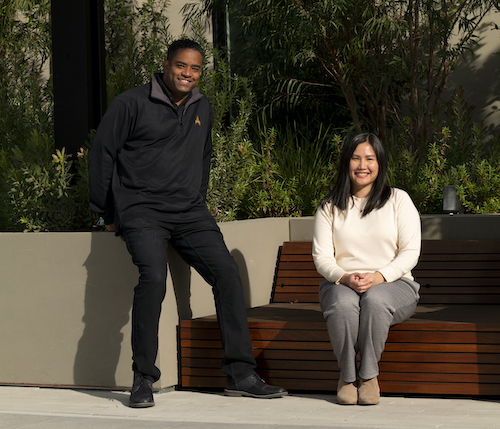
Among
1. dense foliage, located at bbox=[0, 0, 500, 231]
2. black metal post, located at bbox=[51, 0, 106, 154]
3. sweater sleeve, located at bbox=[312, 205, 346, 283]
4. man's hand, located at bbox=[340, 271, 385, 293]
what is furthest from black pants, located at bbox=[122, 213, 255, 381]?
black metal post, located at bbox=[51, 0, 106, 154]

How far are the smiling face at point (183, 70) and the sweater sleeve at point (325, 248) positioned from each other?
91 cm

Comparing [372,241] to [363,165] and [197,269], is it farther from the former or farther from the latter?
[197,269]

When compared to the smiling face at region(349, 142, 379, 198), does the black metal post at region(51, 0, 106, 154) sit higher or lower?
higher

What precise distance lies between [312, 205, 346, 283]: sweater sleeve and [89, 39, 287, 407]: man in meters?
0.42

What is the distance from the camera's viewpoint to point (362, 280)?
3.72m

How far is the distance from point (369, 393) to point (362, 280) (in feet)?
1.70

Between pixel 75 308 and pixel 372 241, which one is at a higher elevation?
pixel 372 241

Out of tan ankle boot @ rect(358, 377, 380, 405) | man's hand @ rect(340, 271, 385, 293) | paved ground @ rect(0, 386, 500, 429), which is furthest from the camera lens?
man's hand @ rect(340, 271, 385, 293)

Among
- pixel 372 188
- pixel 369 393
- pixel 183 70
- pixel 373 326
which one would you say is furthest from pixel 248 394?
pixel 183 70

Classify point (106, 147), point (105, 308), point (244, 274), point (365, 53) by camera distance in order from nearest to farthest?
point (106, 147), point (105, 308), point (244, 274), point (365, 53)

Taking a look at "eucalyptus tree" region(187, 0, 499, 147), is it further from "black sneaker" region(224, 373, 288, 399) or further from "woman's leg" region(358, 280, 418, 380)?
"black sneaker" region(224, 373, 288, 399)

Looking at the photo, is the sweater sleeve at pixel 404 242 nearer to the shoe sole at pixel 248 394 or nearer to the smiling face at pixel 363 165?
the smiling face at pixel 363 165

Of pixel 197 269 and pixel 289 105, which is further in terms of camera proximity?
pixel 289 105

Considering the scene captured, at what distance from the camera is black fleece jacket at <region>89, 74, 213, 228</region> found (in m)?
3.86
